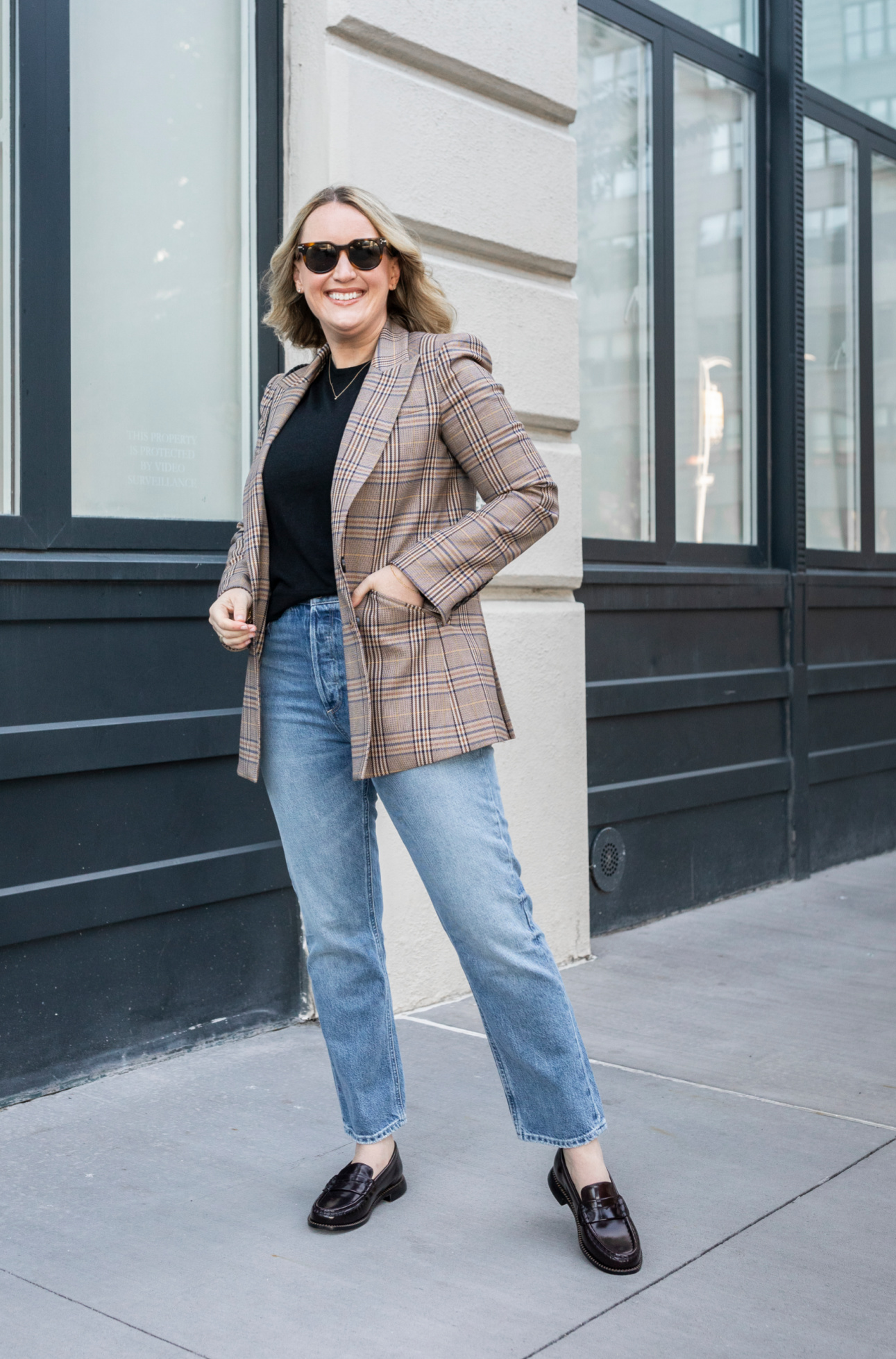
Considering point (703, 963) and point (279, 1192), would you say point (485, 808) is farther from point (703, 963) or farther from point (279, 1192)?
point (703, 963)

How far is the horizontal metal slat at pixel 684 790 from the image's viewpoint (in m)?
5.29

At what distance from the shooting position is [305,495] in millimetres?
2656

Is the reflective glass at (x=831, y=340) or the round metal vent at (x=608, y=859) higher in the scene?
the reflective glass at (x=831, y=340)

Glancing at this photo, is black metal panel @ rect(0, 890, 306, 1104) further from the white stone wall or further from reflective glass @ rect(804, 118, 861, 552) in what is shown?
reflective glass @ rect(804, 118, 861, 552)

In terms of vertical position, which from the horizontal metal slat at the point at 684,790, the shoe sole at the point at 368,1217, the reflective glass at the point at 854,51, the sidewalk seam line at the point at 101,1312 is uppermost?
the reflective glass at the point at 854,51

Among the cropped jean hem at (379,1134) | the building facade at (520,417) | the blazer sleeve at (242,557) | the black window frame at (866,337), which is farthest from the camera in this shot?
the black window frame at (866,337)

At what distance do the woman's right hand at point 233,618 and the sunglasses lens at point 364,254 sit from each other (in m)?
0.65

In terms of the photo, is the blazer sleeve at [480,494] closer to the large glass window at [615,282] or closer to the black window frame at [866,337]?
the large glass window at [615,282]

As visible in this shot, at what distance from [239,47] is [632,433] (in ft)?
7.96

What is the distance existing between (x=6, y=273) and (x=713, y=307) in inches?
145

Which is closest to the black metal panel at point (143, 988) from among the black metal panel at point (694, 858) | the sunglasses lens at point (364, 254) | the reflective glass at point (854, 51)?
the black metal panel at point (694, 858)

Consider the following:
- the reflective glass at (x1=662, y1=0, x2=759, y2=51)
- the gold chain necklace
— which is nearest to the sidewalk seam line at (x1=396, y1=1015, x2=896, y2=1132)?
the gold chain necklace

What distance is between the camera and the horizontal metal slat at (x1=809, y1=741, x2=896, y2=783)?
6543mm

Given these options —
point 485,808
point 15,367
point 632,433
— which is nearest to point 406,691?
point 485,808
